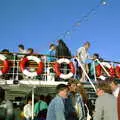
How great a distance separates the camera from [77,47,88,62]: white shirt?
50.4 ft

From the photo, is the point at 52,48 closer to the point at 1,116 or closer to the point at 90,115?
the point at 90,115

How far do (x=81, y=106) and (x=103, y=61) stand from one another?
8432 mm

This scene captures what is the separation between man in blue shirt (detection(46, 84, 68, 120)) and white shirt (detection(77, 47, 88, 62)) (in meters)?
7.96

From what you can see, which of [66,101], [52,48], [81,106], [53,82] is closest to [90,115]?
[81,106]

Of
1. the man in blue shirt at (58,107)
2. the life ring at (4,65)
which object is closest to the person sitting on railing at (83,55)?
the life ring at (4,65)

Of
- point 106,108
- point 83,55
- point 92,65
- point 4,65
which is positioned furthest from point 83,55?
point 106,108

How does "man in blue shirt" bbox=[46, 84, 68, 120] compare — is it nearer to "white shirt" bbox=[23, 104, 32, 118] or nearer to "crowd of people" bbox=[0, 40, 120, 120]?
"crowd of people" bbox=[0, 40, 120, 120]

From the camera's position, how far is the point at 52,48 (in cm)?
1584

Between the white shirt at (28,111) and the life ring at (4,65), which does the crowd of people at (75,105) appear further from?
Answer: the life ring at (4,65)

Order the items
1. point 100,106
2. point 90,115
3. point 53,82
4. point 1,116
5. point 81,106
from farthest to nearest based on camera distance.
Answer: point 53,82
point 90,115
point 81,106
point 100,106
point 1,116

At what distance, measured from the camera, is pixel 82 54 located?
50.5 ft

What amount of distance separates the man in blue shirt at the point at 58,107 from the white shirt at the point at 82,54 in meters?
7.96

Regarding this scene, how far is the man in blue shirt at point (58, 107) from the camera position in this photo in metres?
7.07

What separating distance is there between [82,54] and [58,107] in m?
8.39
